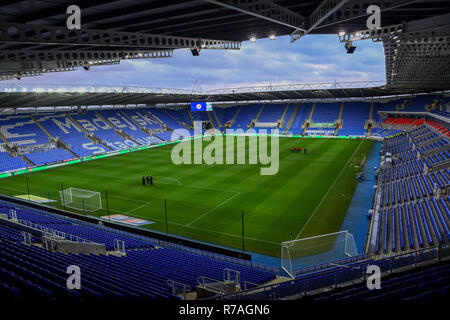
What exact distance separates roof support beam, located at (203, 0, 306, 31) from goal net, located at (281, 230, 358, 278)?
1033 centimetres

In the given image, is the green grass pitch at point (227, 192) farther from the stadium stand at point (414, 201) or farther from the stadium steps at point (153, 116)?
the stadium steps at point (153, 116)

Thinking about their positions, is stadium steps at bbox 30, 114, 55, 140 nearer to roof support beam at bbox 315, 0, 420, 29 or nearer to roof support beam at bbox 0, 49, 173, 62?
roof support beam at bbox 0, 49, 173, 62

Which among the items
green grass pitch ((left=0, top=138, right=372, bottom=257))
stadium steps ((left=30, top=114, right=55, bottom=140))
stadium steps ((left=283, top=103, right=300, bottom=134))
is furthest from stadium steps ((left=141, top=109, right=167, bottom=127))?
stadium steps ((left=283, top=103, right=300, bottom=134))

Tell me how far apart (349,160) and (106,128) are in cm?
4328

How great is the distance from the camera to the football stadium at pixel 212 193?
9055 mm

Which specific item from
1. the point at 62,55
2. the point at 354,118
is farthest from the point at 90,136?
the point at 354,118

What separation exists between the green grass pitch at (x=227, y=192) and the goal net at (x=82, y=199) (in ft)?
2.31

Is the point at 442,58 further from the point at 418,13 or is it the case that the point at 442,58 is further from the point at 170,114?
the point at 170,114

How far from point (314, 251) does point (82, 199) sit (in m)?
19.7

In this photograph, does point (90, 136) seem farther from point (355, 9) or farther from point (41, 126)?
point (355, 9)

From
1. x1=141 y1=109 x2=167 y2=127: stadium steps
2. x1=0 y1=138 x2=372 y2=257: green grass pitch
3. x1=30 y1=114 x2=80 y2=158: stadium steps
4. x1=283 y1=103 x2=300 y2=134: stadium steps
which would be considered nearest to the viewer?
x1=0 y1=138 x2=372 y2=257: green grass pitch

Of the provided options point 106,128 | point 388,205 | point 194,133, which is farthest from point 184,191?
point 194,133

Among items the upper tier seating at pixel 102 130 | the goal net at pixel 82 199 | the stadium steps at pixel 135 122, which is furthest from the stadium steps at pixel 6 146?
the stadium steps at pixel 135 122

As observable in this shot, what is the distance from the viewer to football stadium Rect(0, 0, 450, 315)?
29.7ft
